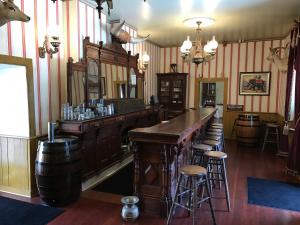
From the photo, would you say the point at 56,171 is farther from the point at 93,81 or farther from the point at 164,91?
the point at 164,91

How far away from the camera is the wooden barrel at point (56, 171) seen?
2.89 m

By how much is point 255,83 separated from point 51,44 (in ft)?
18.2

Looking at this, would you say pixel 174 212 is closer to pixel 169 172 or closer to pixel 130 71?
pixel 169 172

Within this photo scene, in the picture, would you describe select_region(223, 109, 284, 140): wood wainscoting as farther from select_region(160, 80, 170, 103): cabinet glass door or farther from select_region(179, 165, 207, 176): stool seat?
select_region(179, 165, 207, 176): stool seat

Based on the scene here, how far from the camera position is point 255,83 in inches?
269

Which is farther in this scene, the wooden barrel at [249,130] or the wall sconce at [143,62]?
the wooden barrel at [249,130]

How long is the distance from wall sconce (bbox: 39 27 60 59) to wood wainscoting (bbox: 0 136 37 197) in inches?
47.1

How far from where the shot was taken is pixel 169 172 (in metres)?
2.70

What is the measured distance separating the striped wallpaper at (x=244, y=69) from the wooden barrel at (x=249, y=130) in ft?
2.48

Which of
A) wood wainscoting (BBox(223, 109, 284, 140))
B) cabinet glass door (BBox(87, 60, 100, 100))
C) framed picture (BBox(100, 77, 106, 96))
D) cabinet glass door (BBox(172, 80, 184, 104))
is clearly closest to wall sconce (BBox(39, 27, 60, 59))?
cabinet glass door (BBox(87, 60, 100, 100))

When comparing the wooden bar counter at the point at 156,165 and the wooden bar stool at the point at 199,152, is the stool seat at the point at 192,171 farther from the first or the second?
the wooden bar stool at the point at 199,152

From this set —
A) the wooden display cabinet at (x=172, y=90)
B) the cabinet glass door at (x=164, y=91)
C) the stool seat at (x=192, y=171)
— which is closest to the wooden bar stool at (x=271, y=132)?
the wooden display cabinet at (x=172, y=90)

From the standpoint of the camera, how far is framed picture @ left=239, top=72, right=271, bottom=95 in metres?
6.73

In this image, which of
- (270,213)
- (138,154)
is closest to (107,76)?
(138,154)
